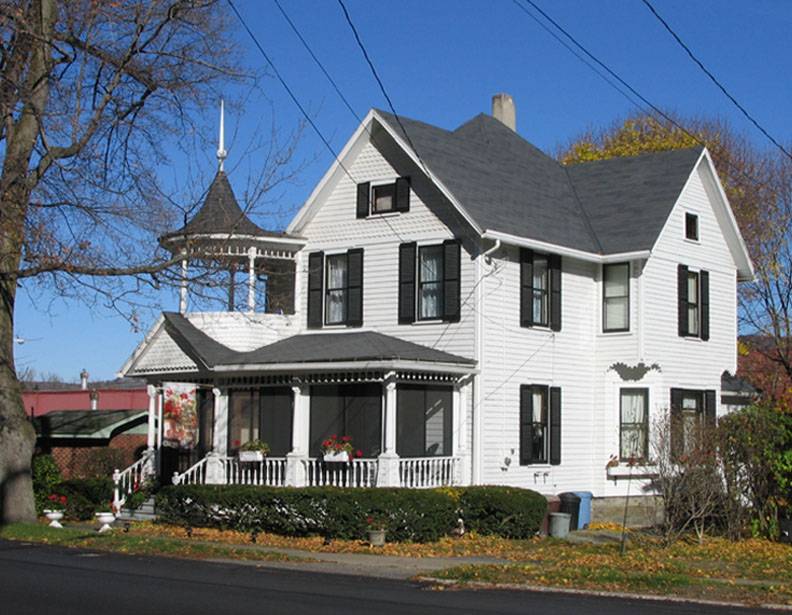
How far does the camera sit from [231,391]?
28672mm

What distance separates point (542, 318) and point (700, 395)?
535 cm

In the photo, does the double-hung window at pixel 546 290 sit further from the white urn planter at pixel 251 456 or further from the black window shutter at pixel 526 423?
the white urn planter at pixel 251 456

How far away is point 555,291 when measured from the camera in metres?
28.7

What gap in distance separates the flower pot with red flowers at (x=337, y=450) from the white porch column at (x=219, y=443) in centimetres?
294

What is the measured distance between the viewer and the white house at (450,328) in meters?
26.7

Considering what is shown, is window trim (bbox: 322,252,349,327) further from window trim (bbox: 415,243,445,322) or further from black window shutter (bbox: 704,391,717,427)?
black window shutter (bbox: 704,391,717,427)

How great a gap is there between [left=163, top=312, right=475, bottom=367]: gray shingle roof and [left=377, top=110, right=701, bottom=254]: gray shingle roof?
10.6ft

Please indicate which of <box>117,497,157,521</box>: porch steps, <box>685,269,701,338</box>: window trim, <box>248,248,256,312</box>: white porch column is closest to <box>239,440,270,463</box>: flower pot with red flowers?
<box>117,497,157,521</box>: porch steps

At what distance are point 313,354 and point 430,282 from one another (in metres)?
3.35

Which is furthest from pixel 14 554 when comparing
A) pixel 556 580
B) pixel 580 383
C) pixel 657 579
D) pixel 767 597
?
pixel 580 383

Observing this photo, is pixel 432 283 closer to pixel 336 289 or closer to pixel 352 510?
pixel 336 289

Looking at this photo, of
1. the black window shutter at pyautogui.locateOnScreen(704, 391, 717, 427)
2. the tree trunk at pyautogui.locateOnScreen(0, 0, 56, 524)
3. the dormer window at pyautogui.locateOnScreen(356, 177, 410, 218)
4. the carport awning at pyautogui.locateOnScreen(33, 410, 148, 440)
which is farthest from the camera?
the carport awning at pyautogui.locateOnScreen(33, 410, 148, 440)

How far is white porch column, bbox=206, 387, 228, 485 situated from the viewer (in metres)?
27.4

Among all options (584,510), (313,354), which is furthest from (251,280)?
(584,510)
